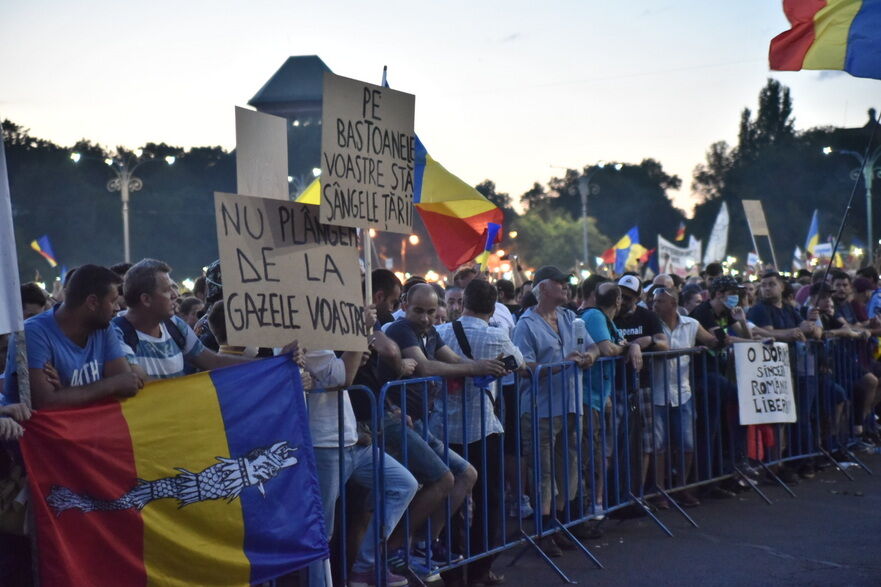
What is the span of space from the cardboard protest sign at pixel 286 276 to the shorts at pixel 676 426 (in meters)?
4.49

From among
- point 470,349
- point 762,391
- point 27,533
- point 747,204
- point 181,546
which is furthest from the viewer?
point 747,204

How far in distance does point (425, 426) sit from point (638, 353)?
9.35 feet

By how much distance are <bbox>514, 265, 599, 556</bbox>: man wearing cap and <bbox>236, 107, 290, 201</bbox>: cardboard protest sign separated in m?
2.74

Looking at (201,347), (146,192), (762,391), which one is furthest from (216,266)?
(146,192)

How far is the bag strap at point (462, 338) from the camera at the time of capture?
7473 mm

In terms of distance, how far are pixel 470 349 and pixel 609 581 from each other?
168 centimetres

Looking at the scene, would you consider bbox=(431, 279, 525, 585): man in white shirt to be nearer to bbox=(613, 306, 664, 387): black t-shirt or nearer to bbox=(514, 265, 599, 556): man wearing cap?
bbox=(514, 265, 599, 556): man wearing cap

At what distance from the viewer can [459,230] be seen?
11.1 meters

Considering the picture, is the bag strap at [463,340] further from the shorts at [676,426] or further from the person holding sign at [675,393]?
the shorts at [676,426]

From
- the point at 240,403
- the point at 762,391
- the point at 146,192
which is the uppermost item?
the point at 146,192

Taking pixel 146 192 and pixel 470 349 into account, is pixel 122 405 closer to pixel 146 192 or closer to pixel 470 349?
pixel 470 349

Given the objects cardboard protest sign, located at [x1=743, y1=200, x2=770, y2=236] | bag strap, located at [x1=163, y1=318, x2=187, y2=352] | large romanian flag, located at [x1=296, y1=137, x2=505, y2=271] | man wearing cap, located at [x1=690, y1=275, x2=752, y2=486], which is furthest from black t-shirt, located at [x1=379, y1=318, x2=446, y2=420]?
cardboard protest sign, located at [x1=743, y1=200, x2=770, y2=236]

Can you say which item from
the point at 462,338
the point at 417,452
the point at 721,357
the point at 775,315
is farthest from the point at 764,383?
the point at 417,452

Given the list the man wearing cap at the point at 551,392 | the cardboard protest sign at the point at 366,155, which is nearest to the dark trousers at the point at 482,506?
the man wearing cap at the point at 551,392
